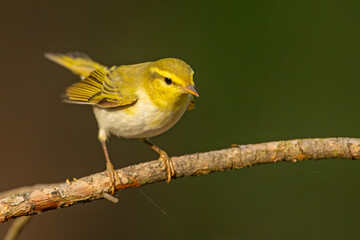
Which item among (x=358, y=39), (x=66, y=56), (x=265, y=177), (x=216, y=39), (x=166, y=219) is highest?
(x=358, y=39)

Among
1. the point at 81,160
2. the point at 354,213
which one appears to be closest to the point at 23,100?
the point at 81,160

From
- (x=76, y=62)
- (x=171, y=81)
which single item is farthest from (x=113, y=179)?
(x=76, y=62)

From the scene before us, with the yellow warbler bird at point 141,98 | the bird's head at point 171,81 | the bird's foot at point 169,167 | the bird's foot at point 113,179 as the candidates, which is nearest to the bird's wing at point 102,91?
the yellow warbler bird at point 141,98

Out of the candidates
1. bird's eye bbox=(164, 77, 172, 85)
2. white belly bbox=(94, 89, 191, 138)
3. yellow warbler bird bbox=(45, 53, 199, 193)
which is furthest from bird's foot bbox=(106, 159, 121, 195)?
bird's eye bbox=(164, 77, 172, 85)

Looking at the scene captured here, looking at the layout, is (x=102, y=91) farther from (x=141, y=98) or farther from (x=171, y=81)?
(x=171, y=81)

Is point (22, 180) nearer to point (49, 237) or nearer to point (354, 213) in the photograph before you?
point (49, 237)
